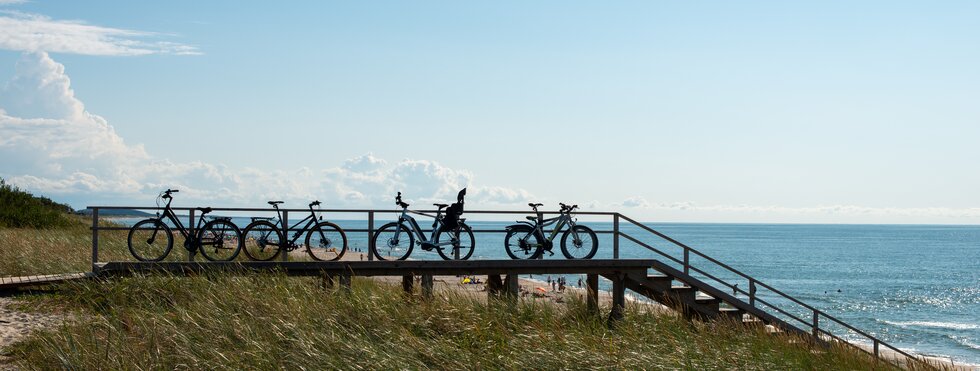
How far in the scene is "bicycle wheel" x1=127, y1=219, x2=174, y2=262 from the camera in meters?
16.5

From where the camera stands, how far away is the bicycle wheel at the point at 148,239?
1650 centimetres

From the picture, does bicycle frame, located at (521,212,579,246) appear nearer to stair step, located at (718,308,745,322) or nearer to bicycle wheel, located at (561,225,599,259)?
bicycle wheel, located at (561,225,599,259)

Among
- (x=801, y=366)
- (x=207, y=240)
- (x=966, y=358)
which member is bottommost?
(x=966, y=358)

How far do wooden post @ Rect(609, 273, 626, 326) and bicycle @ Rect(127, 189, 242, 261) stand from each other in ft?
21.0

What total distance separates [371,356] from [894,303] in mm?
46154

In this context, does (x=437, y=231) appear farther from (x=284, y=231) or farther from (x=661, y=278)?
(x=661, y=278)

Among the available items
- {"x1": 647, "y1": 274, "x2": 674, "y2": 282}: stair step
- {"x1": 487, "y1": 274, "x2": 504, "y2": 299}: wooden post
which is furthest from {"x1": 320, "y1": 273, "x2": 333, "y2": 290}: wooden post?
{"x1": 647, "y1": 274, "x2": 674, "y2": 282}: stair step

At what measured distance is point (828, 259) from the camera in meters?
95.2

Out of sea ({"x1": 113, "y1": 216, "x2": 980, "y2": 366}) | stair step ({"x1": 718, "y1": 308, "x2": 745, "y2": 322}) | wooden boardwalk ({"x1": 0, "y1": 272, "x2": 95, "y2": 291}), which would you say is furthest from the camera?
sea ({"x1": 113, "y1": 216, "x2": 980, "y2": 366})

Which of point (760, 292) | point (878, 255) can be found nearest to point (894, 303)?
point (760, 292)

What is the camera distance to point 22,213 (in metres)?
36.0

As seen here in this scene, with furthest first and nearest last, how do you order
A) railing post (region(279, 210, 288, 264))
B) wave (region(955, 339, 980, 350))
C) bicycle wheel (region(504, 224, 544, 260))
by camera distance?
wave (region(955, 339, 980, 350)), bicycle wheel (region(504, 224, 544, 260)), railing post (region(279, 210, 288, 264))

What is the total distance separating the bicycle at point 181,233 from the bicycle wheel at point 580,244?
19.3 ft

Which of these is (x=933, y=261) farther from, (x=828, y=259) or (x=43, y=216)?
(x=43, y=216)
